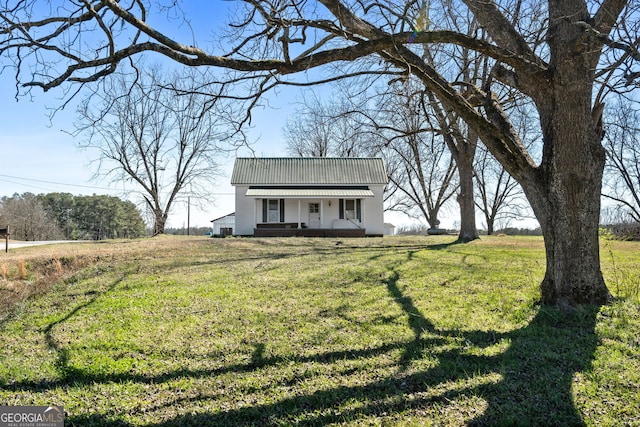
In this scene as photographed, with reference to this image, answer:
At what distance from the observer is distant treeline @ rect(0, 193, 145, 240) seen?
44.5m

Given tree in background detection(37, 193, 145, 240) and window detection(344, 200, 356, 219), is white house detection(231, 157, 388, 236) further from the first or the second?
tree in background detection(37, 193, 145, 240)

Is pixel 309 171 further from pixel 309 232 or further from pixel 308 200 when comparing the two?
pixel 309 232

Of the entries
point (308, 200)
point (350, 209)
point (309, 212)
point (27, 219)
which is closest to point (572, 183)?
point (350, 209)

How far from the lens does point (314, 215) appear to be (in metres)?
24.5

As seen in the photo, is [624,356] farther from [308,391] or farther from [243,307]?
[243,307]

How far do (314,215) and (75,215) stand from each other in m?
43.4

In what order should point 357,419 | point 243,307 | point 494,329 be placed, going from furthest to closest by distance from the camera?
point 243,307 < point 494,329 < point 357,419

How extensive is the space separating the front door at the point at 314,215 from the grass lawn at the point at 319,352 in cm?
1675

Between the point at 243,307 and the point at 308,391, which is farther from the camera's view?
the point at 243,307

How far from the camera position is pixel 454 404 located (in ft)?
9.52

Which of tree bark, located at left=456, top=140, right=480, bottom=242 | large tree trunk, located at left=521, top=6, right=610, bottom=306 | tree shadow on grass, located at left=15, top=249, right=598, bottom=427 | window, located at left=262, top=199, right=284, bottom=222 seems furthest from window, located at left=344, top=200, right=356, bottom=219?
tree shadow on grass, located at left=15, top=249, right=598, bottom=427

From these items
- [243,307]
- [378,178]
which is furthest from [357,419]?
[378,178]

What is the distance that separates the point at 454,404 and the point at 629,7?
15.3 feet

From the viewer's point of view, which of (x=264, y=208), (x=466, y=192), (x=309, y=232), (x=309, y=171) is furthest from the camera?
(x=309, y=171)
